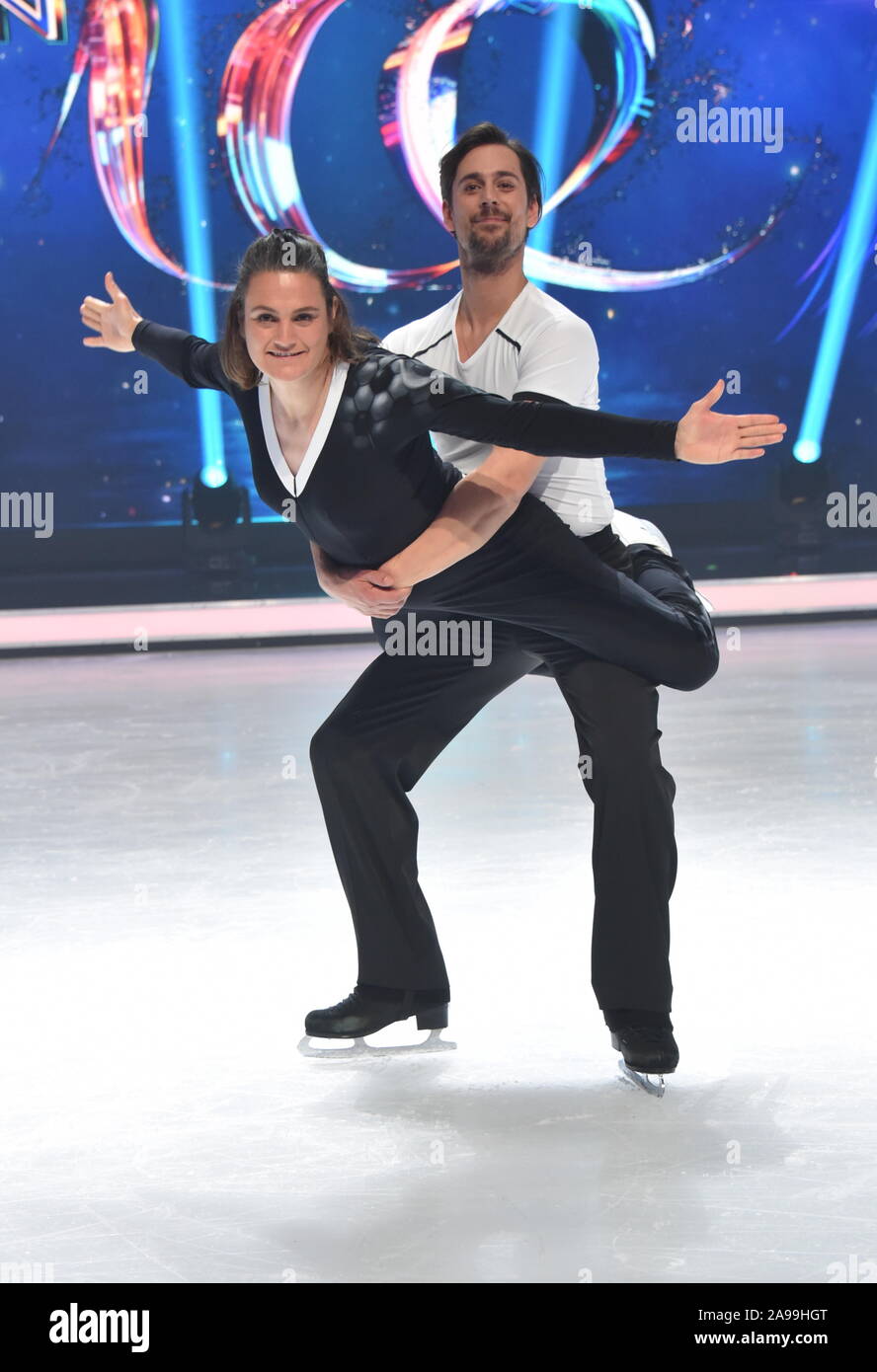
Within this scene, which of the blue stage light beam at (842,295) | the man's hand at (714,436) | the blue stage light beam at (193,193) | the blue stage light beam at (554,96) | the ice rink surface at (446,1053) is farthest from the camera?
the blue stage light beam at (842,295)

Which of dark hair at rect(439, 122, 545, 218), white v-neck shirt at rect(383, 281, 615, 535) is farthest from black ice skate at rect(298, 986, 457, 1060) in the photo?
dark hair at rect(439, 122, 545, 218)

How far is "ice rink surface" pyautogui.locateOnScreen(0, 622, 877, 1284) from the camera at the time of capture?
1.65m

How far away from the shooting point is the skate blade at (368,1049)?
226cm

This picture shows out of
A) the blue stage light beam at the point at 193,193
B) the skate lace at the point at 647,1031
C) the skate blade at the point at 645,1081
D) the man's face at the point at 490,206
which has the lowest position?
the skate blade at the point at 645,1081

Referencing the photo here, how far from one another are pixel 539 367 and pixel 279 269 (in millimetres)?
352

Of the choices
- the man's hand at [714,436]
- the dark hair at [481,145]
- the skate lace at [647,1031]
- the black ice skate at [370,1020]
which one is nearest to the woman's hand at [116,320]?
the dark hair at [481,145]

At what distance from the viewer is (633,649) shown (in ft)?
6.91

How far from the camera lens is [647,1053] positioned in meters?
2.07

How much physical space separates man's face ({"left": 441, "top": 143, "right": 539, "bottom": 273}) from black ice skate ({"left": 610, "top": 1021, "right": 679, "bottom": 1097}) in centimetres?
103

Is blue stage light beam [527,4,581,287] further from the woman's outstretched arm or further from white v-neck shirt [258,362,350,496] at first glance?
white v-neck shirt [258,362,350,496]

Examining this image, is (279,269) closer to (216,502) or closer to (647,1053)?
(647,1053)

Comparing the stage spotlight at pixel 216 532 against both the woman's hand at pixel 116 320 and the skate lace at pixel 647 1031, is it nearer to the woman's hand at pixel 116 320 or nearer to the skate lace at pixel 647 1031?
the woman's hand at pixel 116 320

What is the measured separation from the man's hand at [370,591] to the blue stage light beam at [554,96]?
737 centimetres
